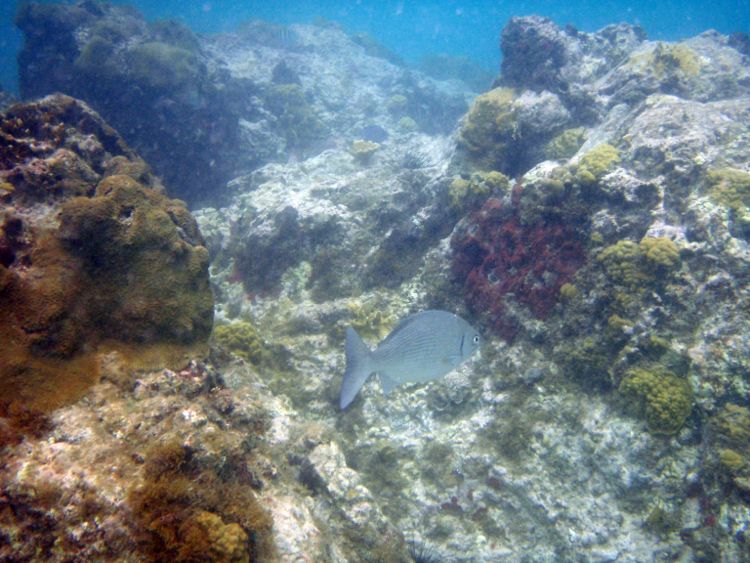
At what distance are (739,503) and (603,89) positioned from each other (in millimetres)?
8062

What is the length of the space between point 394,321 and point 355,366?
96.2 inches

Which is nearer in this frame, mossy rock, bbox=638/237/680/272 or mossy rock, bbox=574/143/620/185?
mossy rock, bbox=638/237/680/272

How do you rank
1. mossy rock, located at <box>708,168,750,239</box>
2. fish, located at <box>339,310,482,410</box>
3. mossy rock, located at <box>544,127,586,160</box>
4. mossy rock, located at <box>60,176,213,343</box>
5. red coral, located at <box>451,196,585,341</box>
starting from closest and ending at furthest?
mossy rock, located at <box>60,176,213,343</box>, fish, located at <box>339,310,482,410</box>, mossy rock, located at <box>708,168,750,239</box>, red coral, located at <box>451,196,585,341</box>, mossy rock, located at <box>544,127,586,160</box>

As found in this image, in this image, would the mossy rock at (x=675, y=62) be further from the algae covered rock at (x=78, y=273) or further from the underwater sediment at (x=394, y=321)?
the algae covered rock at (x=78, y=273)

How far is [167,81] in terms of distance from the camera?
37.1 ft

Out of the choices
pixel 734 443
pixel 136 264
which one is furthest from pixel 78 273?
pixel 734 443

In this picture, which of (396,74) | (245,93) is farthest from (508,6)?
(245,93)

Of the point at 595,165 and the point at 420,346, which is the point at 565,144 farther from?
the point at 420,346

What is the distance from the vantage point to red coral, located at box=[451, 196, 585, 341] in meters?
5.13

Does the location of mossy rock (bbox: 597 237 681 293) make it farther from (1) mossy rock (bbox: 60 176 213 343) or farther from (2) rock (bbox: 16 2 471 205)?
(2) rock (bbox: 16 2 471 205)

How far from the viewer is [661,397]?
3979 millimetres

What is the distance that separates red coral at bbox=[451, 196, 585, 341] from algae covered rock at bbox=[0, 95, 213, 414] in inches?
144

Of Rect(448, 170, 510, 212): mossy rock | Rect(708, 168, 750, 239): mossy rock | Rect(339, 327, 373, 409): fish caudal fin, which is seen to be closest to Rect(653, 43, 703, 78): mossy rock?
Rect(708, 168, 750, 239): mossy rock

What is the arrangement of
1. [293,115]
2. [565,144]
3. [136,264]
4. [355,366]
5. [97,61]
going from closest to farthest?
[136,264], [355,366], [565,144], [97,61], [293,115]
